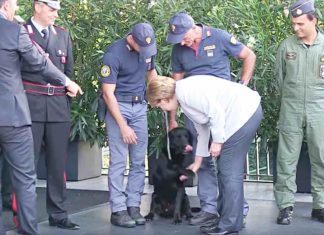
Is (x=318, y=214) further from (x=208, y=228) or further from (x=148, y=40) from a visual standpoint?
(x=148, y=40)

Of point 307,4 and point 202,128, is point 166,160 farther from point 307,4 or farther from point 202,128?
point 307,4

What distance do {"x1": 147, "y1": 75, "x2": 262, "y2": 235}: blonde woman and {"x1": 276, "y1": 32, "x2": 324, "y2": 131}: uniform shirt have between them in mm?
706

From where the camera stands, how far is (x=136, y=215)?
569 cm

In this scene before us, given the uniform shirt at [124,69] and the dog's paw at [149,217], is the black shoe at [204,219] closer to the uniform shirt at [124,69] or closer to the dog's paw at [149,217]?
the dog's paw at [149,217]

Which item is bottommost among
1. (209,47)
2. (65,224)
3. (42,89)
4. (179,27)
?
(65,224)

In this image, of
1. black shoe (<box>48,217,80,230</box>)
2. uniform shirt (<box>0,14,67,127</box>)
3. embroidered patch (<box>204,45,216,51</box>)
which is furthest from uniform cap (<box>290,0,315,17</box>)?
black shoe (<box>48,217,80,230</box>)

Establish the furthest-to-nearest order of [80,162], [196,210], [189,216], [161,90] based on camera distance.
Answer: [80,162], [196,210], [189,216], [161,90]

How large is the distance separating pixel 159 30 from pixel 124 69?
1583 millimetres

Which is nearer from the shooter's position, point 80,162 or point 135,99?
point 135,99

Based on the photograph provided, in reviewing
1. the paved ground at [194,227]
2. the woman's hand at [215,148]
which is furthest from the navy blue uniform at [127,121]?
the woman's hand at [215,148]

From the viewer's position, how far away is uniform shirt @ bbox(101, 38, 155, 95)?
543cm

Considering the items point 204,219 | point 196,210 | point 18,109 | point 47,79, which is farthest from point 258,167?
point 18,109

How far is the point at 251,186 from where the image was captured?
7547mm

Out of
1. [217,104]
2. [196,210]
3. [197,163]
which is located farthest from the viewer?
[196,210]
